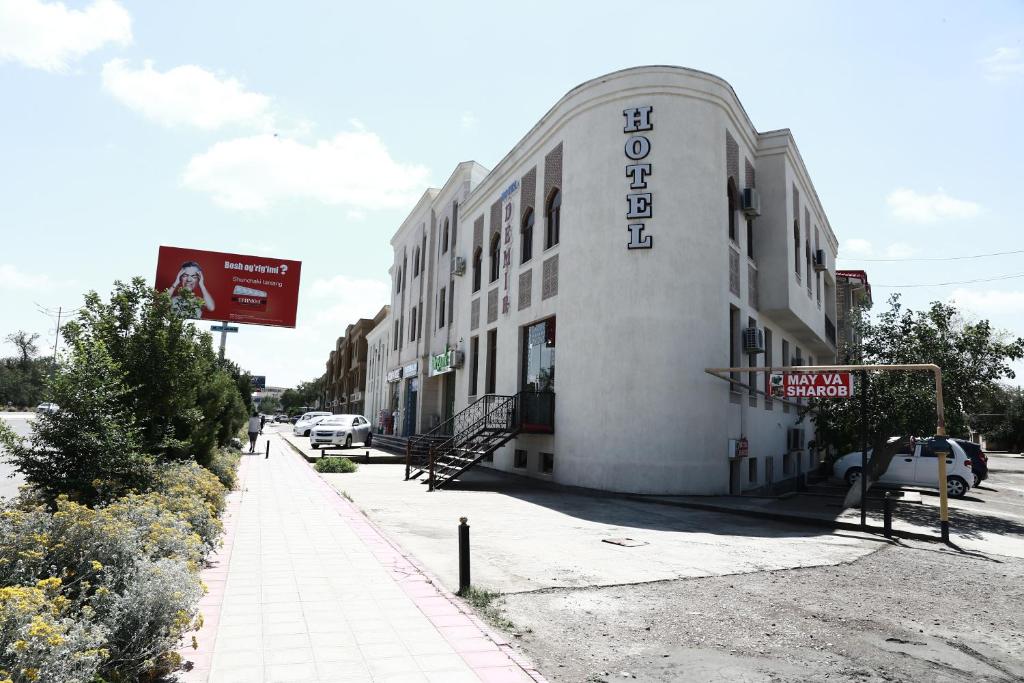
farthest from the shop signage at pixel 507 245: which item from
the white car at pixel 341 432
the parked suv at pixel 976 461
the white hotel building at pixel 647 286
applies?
the parked suv at pixel 976 461

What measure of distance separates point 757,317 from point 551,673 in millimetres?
17511

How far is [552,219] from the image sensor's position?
792 inches

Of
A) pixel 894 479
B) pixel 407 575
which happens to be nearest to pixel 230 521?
pixel 407 575

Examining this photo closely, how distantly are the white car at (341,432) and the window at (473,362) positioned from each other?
890 cm

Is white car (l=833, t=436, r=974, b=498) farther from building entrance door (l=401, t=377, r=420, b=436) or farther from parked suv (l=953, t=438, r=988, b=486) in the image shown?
building entrance door (l=401, t=377, r=420, b=436)

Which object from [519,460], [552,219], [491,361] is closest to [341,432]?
[491,361]

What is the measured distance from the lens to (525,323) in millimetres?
20719

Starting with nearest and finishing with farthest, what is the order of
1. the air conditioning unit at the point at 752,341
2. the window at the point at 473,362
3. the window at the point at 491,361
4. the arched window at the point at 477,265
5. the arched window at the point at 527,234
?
the air conditioning unit at the point at 752,341, the arched window at the point at 527,234, the window at the point at 491,361, the window at the point at 473,362, the arched window at the point at 477,265

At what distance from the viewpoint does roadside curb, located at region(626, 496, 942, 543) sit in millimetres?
11648

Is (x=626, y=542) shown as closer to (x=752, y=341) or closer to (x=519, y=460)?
A: (x=752, y=341)

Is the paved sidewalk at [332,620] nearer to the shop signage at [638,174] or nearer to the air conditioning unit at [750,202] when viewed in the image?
the shop signage at [638,174]

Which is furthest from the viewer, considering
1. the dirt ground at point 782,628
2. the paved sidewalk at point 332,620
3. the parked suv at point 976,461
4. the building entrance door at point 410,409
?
the building entrance door at point 410,409

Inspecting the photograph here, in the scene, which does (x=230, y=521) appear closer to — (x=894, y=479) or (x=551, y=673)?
(x=551, y=673)

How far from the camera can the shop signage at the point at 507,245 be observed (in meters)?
22.3
